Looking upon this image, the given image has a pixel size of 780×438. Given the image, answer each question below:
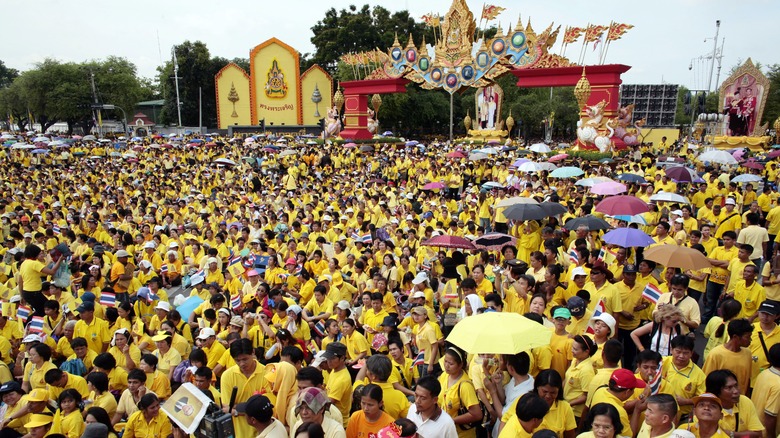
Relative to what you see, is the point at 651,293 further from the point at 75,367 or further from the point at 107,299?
the point at 107,299

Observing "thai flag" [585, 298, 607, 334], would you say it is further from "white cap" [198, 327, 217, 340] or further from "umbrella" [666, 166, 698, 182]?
"umbrella" [666, 166, 698, 182]

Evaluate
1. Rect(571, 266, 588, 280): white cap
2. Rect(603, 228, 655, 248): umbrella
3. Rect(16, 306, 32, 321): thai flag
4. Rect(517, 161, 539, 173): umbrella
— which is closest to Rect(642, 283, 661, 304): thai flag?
Rect(571, 266, 588, 280): white cap

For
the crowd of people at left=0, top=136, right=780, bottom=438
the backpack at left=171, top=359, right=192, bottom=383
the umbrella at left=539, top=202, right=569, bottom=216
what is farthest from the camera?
the umbrella at left=539, top=202, right=569, bottom=216

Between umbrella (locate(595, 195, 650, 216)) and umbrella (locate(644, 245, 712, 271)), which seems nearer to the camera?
umbrella (locate(644, 245, 712, 271))

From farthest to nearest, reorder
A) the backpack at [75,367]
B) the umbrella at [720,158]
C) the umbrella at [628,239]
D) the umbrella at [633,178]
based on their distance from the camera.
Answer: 1. the umbrella at [720,158]
2. the umbrella at [633,178]
3. the umbrella at [628,239]
4. the backpack at [75,367]

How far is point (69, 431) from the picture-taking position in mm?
4289

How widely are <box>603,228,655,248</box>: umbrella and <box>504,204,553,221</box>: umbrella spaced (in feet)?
3.87

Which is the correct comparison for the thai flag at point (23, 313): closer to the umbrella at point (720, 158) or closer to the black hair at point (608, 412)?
the black hair at point (608, 412)

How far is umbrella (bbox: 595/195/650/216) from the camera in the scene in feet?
26.4

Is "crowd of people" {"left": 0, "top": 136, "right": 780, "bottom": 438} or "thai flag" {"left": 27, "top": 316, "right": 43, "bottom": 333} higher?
"crowd of people" {"left": 0, "top": 136, "right": 780, "bottom": 438}

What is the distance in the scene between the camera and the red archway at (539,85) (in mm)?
23938

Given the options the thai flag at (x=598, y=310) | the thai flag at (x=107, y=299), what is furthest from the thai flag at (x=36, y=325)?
the thai flag at (x=598, y=310)

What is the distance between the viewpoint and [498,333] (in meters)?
3.87

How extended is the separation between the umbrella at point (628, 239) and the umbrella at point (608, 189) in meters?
3.02
